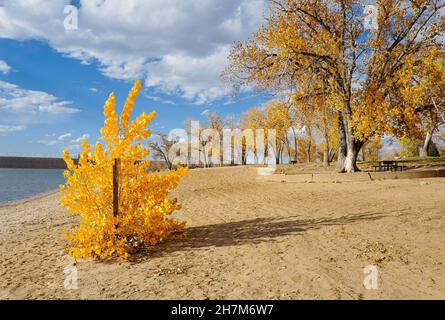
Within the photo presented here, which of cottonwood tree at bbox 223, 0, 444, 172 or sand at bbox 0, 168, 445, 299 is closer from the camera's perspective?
sand at bbox 0, 168, 445, 299

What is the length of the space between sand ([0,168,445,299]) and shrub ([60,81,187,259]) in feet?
1.62

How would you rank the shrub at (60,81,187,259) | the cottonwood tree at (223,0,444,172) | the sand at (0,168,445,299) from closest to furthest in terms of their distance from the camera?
the sand at (0,168,445,299), the shrub at (60,81,187,259), the cottonwood tree at (223,0,444,172)

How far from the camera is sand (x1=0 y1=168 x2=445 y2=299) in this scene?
414 centimetres

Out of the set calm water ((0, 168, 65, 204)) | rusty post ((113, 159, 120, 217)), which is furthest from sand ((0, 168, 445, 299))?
calm water ((0, 168, 65, 204))

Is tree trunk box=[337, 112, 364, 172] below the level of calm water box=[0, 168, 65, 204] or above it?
above

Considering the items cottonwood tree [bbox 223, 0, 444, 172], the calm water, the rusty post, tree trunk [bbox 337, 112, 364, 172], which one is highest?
cottonwood tree [bbox 223, 0, 444, 172]

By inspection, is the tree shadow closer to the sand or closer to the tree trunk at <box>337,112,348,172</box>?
the sand

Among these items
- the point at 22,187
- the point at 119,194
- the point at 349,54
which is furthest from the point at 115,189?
the point at 22,187

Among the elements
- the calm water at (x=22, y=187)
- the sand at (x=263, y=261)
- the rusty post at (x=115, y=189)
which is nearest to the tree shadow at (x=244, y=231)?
the sand at (x=263, y=261)

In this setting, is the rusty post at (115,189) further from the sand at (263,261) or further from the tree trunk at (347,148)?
the tree trunk at (347,148)

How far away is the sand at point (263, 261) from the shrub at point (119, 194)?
494mm

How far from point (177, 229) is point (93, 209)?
1.88m

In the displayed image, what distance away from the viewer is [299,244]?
19.7 ft

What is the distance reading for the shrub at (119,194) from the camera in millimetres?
5977
